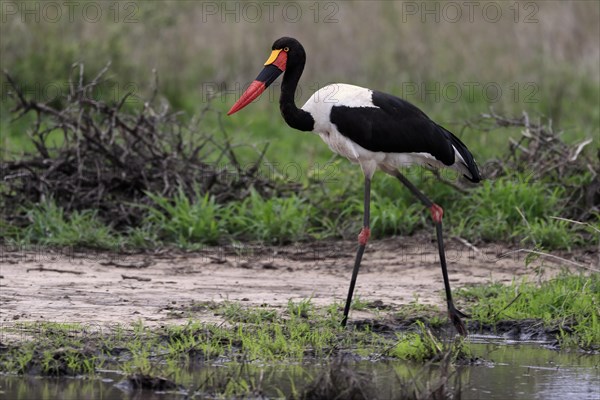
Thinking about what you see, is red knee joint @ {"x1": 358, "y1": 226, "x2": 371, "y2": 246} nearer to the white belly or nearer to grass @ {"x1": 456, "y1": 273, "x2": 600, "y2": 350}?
the white belly

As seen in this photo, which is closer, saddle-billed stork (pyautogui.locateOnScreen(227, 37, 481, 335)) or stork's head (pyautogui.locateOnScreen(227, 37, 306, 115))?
saddle-billed stork (pyautogui.locateOnScreen(227, 37, 481, 335))

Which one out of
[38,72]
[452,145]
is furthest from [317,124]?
[38,72]

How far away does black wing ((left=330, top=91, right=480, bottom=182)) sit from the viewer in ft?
19.1

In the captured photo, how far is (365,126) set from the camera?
5824mm

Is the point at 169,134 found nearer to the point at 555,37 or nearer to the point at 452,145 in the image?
the point at 452,145

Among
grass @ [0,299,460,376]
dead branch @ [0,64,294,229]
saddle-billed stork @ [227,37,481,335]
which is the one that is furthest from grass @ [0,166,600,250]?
grass @ [0,299,460,376]

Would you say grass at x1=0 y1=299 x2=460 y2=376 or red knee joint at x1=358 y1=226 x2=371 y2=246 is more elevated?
red knee joint at x1=358 y1=226 x2=371 y2=246

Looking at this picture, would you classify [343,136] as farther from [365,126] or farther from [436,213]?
[436,213]

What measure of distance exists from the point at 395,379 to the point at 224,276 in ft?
7.46

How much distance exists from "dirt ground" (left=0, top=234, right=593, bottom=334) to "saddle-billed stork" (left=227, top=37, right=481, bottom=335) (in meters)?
0.61

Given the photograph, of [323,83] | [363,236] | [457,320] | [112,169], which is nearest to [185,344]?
[363,236]

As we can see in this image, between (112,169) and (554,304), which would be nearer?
(554,304)

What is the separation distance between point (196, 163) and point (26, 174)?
1.21 meters

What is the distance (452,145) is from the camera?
6062 millimetres
